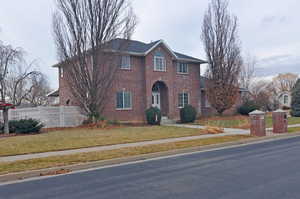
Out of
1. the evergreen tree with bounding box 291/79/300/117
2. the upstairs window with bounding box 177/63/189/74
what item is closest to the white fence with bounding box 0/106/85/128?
the upstairs window with bounding box 177/63/189/74

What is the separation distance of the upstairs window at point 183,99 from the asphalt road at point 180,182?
19078 mm

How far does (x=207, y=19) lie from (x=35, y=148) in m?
22.1

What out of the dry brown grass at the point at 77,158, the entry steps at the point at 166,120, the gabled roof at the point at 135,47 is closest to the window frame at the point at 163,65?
the gabled roof at the point at 135,47

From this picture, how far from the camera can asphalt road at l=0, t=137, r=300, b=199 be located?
17.7 feet

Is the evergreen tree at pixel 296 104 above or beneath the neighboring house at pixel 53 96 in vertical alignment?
beneath

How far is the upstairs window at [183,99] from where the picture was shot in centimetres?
2794

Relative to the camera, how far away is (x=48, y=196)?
5.50m

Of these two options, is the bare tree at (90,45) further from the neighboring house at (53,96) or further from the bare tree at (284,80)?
the bare tree at (284,80)

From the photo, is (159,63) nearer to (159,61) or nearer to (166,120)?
(159,61)

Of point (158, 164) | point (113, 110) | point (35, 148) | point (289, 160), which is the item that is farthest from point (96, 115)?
point (289, 160)

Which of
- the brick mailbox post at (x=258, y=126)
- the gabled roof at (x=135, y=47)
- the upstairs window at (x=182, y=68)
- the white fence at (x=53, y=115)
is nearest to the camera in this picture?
the brick mailbox post at (x=258, y=126)

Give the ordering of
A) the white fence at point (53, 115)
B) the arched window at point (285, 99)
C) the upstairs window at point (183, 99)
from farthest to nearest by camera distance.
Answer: the arched window at point (285, 99) → the upstairs window at point (183, 99) → the white fence at point (53, 115)

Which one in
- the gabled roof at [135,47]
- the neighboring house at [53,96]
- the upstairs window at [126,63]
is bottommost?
the neighboring house at [53,96]

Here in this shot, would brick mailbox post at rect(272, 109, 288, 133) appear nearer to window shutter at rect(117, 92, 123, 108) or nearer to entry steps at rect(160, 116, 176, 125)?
entry steps at rect(160, 116, 176, 125)
